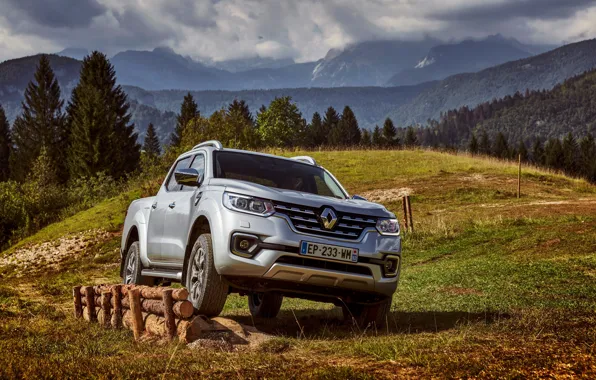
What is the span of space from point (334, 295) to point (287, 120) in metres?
110

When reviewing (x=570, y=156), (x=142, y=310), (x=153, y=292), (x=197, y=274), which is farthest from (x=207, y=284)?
(x=570, y=156)

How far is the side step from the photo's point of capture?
813 cm

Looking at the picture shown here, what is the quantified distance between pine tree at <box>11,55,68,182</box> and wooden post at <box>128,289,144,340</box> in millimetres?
69742

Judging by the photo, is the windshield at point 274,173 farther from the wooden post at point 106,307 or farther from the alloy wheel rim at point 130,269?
the wooden post at point 106,307

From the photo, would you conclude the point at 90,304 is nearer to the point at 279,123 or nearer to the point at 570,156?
the point at 279,123

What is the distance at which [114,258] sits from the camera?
988 inches

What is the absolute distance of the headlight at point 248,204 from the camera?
274 inches

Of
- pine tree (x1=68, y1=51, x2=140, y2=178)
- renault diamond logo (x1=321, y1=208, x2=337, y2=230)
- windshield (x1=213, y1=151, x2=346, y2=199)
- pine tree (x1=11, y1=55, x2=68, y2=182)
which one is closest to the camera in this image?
renault diamond logo (x1=321, y1=208, x2=337, y2=230)

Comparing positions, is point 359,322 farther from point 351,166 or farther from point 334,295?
point 351,166

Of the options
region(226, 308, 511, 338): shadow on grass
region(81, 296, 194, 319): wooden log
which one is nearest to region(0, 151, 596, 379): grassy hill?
region(226, 308, 511, 338): shadow on grass

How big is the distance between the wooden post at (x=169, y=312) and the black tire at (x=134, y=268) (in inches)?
98.5

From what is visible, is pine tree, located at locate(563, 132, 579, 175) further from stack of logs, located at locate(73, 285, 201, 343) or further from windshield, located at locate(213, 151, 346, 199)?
stack of logs, located at locate(73, 285, 201, 343)

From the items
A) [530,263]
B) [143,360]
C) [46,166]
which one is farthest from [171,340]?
[46,166]

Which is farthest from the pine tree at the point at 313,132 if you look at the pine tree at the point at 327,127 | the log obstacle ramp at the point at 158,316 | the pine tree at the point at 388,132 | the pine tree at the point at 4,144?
the log obstacle ramp at the point at 158,316
